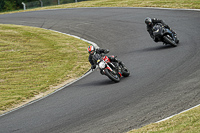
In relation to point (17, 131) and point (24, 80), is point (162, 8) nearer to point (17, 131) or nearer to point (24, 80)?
point (24, 80)

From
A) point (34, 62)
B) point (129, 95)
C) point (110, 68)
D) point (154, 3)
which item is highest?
point (154, 3)

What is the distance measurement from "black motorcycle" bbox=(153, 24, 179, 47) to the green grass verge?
3775 mm

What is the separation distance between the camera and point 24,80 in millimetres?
15141

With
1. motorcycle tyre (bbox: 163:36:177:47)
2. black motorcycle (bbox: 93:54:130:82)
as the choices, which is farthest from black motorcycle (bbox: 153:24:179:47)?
black motorcycle (bbox: 93:54:130:82)

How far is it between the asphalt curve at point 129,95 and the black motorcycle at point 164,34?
0.44 metres

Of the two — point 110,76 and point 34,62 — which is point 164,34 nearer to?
point 110,76

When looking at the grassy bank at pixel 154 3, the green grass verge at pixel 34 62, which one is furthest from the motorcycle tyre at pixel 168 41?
the grassy bank at pixel 154 3

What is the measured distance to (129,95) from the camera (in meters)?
10.2

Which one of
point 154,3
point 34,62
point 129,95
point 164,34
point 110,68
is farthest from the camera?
point 154,3

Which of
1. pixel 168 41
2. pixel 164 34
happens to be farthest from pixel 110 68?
pixel 168 41

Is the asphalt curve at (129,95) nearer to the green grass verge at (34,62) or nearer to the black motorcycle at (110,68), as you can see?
the black motorcycle at (110,68)

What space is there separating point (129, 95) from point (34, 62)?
9.31 metres

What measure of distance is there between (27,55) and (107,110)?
38.6 feet

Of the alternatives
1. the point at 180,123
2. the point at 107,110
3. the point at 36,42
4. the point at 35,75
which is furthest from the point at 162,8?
the point at 180,123
